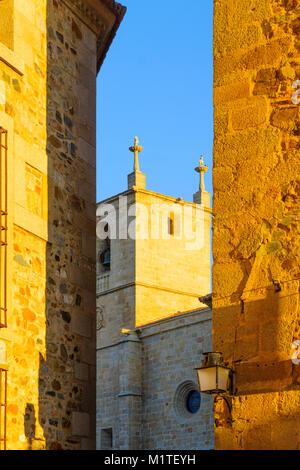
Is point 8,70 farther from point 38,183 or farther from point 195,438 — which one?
point 195,438

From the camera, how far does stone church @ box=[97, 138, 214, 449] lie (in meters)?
30.7

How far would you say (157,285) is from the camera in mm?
Result: 40562

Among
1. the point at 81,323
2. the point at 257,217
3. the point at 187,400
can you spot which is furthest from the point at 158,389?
the point at 257,217

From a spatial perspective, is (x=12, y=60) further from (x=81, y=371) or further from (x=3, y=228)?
(x=81, y=371)

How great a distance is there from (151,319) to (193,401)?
9.05 meters

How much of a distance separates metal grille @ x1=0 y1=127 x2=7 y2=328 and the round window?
74.0 feet

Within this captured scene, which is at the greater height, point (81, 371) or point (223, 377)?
point (81, 371)

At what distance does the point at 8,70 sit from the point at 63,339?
289 centimetres

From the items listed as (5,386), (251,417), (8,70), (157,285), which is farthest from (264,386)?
(157,285)

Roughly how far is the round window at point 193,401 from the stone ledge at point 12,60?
876 inches

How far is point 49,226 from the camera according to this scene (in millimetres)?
9664

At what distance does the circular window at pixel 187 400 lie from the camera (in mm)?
30444

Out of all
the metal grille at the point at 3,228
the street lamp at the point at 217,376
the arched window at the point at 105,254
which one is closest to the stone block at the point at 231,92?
the street lamp at the point at 217,376

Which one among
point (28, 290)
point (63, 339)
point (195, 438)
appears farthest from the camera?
point (195, 438)
